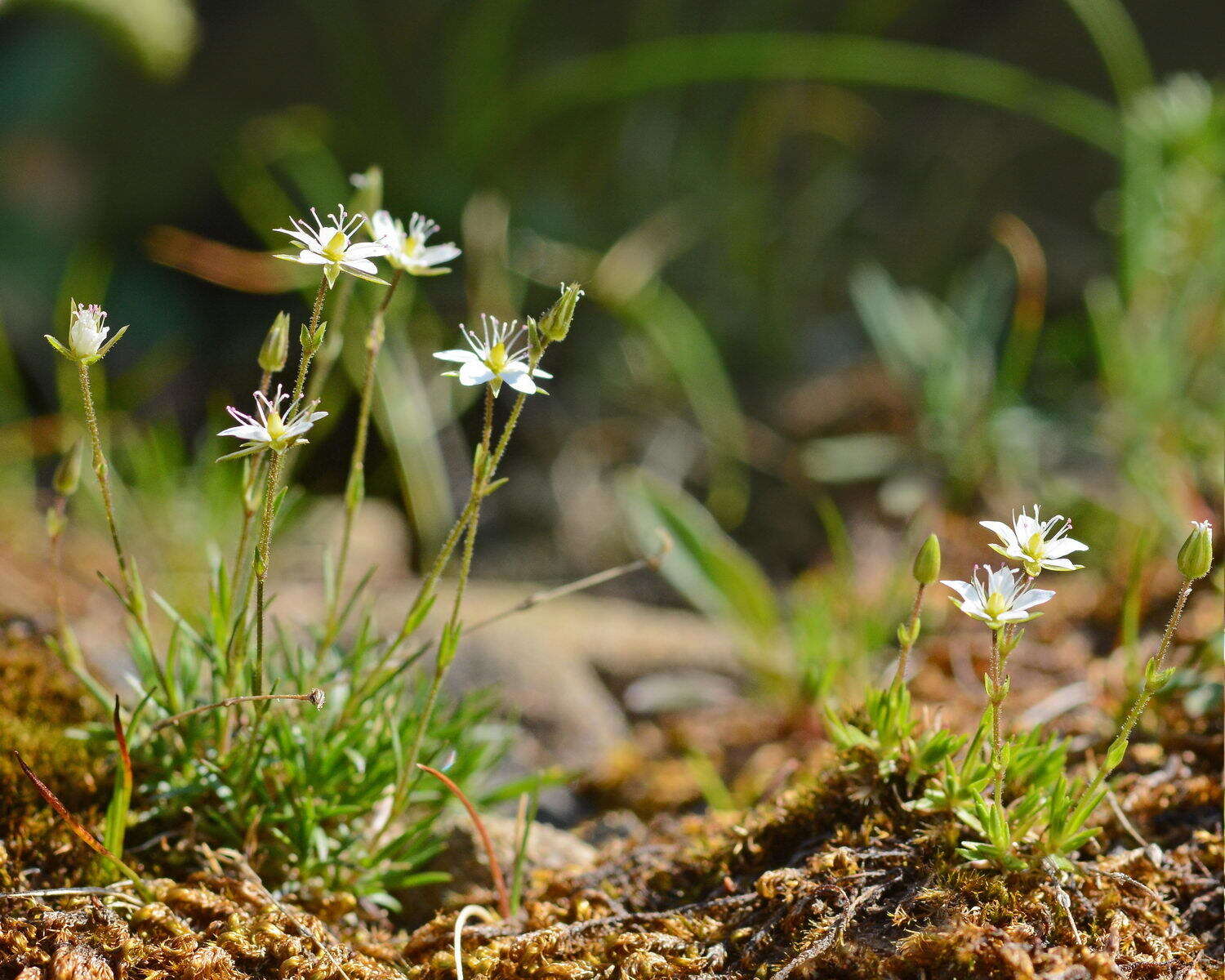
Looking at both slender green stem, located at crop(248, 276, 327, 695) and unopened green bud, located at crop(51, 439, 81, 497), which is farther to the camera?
unopened green bud, located at crop(51, 439, 81, 497)

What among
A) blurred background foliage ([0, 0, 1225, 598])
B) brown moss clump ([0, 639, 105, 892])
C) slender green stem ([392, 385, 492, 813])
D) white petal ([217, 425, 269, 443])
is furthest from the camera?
blurred background foliage ([0, 0, 1225, 598])

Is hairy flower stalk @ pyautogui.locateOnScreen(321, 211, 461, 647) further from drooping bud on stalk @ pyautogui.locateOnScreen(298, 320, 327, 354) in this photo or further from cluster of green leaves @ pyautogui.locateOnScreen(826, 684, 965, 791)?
cluster of green leaves @ pyautogui.locateOnScreen(826, 684, 965, 791)

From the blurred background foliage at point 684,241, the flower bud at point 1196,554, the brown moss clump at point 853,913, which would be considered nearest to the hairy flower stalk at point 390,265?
the brown moss clump at point 853,913

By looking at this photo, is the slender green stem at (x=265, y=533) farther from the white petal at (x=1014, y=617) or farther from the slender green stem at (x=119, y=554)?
the white petal at (x=1014, y=617)

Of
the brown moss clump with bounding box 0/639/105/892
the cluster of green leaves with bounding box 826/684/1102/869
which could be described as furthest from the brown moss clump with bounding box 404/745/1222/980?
the brown moss clump with bounding box 0/639/105/892

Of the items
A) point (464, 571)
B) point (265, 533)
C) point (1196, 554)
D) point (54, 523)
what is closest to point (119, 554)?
point (54, 523)

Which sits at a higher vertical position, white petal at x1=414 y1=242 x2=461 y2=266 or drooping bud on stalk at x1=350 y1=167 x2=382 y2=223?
drooping bud on stalk at x1=350 y1=167 x2=382 y2=223

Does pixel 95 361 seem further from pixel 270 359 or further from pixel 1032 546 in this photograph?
pixel 1032 546

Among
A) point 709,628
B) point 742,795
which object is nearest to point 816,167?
point 709,628
